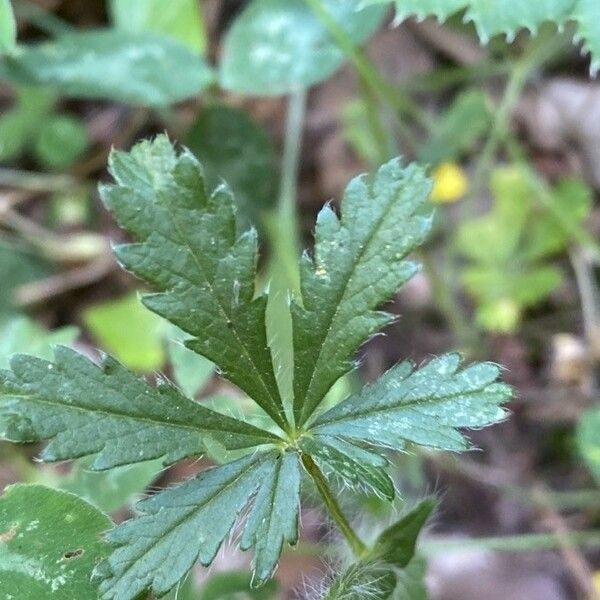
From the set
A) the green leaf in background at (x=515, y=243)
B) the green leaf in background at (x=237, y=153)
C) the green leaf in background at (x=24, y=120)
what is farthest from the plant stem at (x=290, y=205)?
the green leaf in background at (x=24, y=120)

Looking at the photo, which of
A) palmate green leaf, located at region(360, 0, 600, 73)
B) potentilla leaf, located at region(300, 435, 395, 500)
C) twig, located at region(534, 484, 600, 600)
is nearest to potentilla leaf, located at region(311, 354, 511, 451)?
potentilla leaf, located at region(300, 435, 395, 500)

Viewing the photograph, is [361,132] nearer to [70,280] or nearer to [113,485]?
[70,280]

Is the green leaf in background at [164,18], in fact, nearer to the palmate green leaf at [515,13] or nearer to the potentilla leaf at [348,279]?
the palmate green leaf at [515,13]

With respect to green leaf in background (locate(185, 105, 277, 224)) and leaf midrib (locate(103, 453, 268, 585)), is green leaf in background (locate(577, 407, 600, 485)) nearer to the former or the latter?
leaf midrib (locate(103, 453, 268, 585))

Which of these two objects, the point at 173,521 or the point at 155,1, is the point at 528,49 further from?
the point at 173,521

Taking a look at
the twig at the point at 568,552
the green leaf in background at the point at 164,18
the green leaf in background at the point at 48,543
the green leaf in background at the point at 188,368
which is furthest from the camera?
the green leaf in background at the point at 164,18
